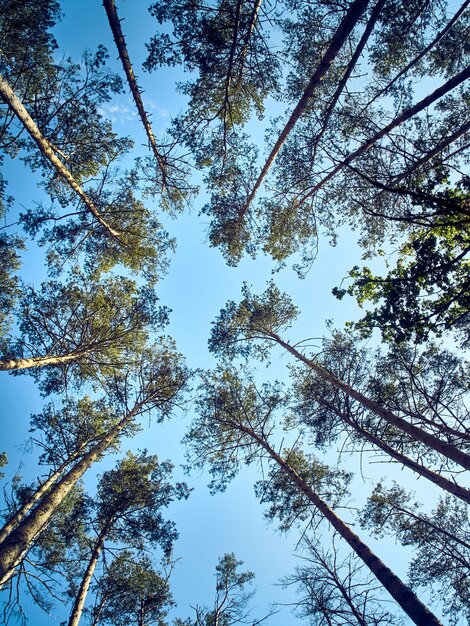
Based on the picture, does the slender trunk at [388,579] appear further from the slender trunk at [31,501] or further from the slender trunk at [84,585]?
the slender trunk at [31,501]

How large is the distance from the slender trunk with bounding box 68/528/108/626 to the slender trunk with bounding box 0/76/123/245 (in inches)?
345

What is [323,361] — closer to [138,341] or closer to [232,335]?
[232,335]

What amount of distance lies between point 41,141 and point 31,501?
31.9ft

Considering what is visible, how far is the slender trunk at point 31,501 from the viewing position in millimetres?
8505

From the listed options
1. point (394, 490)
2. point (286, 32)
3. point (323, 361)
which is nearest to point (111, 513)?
point (323, 361)

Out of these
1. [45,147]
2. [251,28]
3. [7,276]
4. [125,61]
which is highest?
[7,276]

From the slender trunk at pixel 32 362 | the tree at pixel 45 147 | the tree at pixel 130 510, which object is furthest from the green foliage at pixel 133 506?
the tree at pixel 45 147

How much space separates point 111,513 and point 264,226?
9898 millimetres

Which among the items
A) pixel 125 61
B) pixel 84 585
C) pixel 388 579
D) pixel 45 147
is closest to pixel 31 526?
pixel 84 585

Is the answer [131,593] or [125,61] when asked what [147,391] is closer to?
[131,593]

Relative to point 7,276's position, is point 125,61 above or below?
below

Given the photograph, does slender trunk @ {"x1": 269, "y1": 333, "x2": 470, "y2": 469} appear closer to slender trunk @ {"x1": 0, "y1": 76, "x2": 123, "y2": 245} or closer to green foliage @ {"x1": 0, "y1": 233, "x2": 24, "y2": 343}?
slender trunk @ {"x1": 0, "y1": 76, "x2": 123, "y2": 245}

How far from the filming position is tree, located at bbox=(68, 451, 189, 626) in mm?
8859

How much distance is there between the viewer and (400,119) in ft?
21.3
